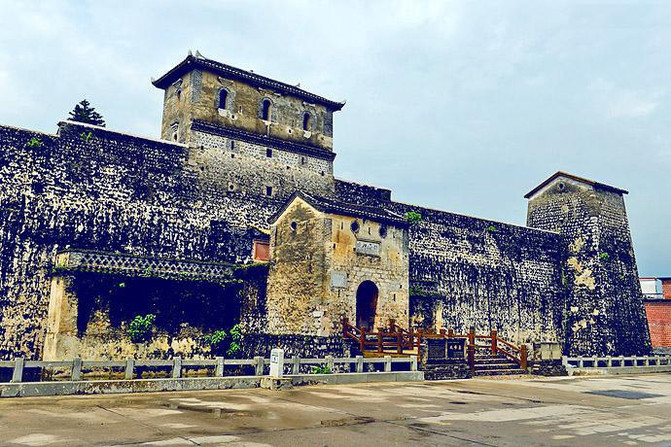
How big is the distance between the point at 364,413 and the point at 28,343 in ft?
40.4

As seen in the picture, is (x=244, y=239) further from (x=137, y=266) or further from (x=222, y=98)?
(x=222, y=98)

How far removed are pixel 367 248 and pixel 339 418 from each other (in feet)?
38.7

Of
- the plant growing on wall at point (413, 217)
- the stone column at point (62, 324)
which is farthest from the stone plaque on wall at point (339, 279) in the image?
the stone column at point (62, 324)

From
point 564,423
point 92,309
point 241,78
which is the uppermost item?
point 241,78

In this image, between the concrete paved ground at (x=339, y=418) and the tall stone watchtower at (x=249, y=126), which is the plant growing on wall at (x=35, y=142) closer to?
the tall stone watchtower at (x=249, y=126)

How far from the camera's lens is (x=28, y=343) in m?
17.5

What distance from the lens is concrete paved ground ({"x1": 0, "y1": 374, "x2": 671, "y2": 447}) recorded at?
784 cm

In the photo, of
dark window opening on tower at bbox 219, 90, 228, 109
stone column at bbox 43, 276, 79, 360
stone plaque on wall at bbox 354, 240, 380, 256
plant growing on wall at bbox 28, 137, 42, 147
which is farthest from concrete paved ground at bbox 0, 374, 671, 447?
dark window opening on tower at bbox 219, 90, 228, 109

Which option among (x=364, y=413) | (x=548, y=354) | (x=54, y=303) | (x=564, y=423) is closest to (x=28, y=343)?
(x=54, y=303)

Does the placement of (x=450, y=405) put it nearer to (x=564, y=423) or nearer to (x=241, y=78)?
(x=564, y=423)

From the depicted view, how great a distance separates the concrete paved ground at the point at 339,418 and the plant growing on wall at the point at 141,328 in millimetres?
6524

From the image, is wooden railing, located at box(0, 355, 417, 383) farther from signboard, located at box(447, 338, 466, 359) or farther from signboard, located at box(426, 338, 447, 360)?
signboard, located at box(447, 338, 466, 359)

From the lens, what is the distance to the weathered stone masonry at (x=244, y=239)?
18062 mm

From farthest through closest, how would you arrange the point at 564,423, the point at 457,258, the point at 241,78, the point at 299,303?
the point at 457,258 < the point at 241,78 < the point at 299,303 < the point at 564,423
